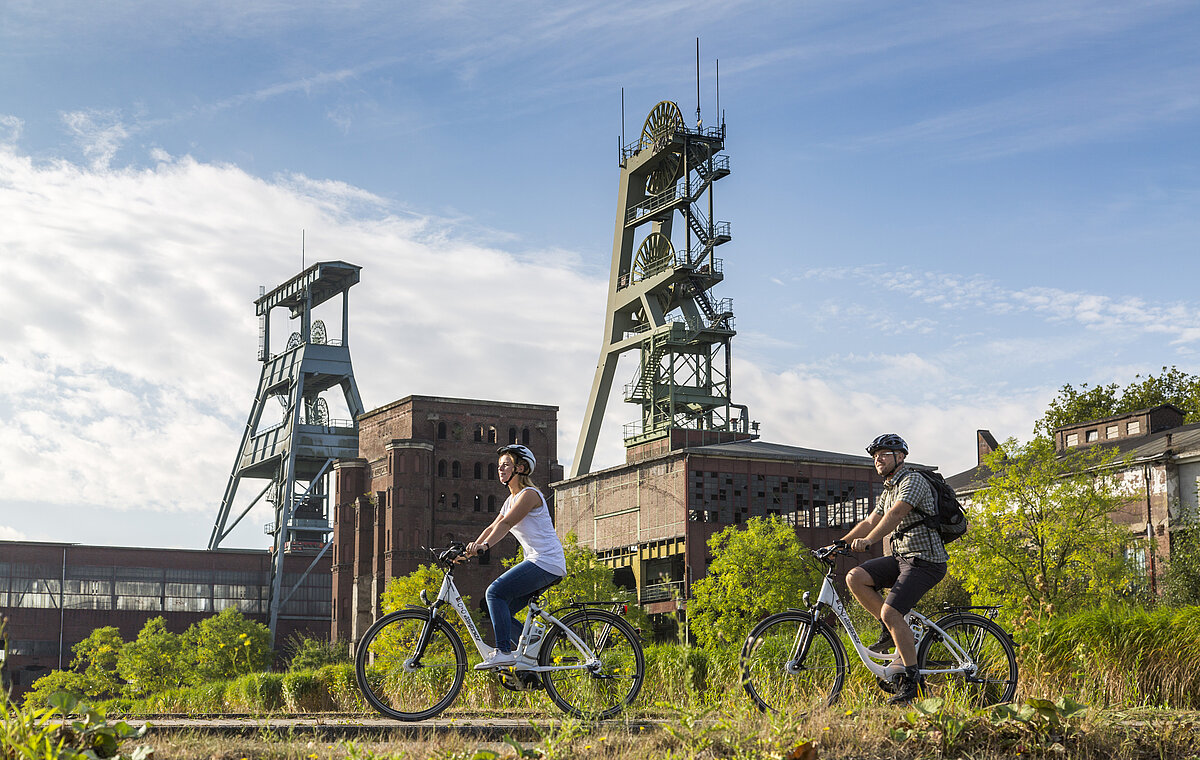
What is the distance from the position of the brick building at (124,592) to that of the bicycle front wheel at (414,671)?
3773 inches

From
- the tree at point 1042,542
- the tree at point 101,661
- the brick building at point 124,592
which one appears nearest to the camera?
the tree at point 1042,542

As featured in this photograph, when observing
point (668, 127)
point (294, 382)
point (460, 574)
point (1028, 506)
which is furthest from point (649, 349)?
point (294, 382)

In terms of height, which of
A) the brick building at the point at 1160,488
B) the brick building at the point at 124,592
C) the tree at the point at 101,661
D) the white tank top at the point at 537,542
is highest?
the brick building at the point at 1160,488

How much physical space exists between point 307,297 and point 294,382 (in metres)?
8.03

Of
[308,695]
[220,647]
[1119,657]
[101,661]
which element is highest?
[1119,657]

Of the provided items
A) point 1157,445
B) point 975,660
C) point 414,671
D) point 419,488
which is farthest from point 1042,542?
point 419,488

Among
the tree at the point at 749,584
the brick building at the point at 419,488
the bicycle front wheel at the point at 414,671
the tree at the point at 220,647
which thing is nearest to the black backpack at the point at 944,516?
the bicycle front wheel at the point at 414,671

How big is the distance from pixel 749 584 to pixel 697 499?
1300cm

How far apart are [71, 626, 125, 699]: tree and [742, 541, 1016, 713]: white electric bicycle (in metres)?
77.8

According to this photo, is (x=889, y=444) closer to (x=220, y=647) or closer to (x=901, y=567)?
(x=901, y=567)

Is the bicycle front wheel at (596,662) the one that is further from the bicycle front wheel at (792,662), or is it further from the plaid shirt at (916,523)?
the plaid shirt at (916,523)

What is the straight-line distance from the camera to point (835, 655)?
31.7ft

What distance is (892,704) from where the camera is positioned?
912cm

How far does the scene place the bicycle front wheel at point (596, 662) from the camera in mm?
9477
